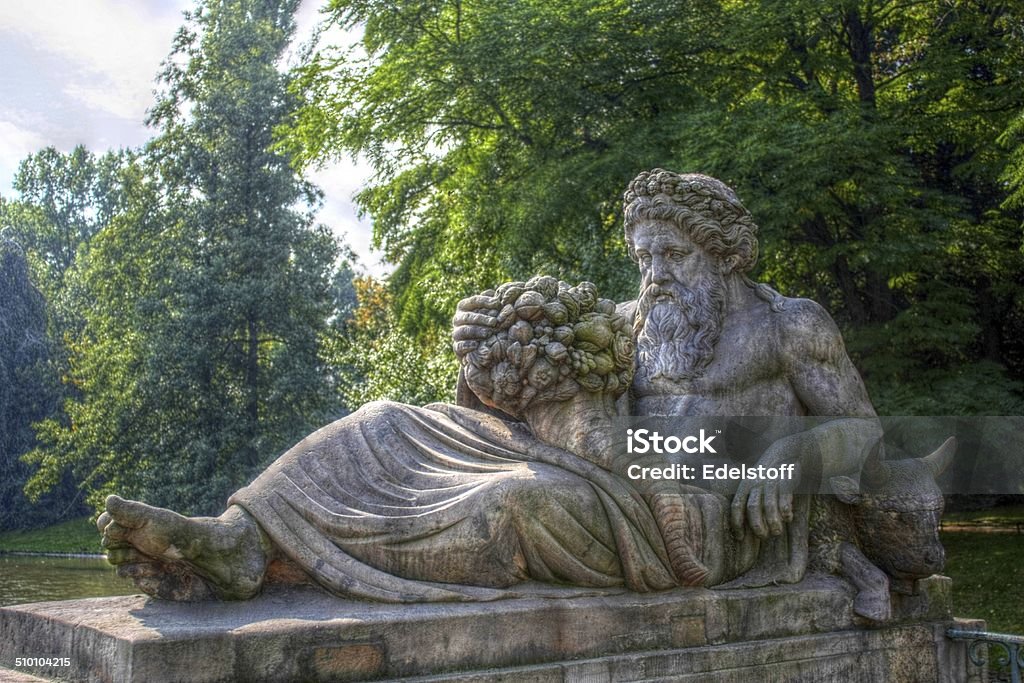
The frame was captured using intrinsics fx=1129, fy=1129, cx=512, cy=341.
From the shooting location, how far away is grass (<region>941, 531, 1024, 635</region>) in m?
10.4

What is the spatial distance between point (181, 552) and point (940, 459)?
3351 mm

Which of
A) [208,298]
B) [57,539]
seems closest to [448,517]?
[208,298]

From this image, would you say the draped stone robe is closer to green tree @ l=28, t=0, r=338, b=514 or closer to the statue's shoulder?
the statue's shoulder

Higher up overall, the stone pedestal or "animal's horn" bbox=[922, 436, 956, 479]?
"animal's horn" bbox=[922, 436, 956, 479]

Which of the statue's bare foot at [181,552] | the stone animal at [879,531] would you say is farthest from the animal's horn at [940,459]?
the statue's bare foot at [181,552]

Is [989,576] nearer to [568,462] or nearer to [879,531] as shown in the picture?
[879,531]

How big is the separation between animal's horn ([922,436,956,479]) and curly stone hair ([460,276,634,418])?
59.3 inches

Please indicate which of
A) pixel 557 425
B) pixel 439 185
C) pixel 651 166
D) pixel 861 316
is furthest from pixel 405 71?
pixel 557 425

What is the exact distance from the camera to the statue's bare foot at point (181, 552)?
366 centimetres

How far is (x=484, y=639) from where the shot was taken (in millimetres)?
3891

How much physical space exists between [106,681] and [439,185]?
1397 centimetres

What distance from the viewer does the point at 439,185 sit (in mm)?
16969

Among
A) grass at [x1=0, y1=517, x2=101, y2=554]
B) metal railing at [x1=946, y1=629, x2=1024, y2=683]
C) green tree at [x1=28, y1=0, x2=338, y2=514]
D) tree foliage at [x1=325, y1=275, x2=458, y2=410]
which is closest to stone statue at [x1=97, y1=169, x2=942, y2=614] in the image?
metal railing at [x1=946, y1=629, x2=1024, y2=683]

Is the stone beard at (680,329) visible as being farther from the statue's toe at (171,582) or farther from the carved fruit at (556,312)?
the statue's toe at (171,582)
